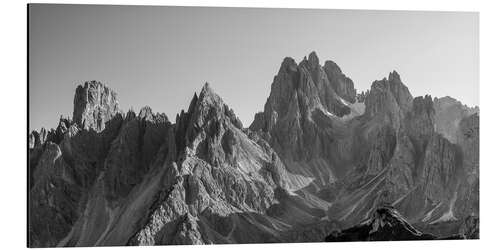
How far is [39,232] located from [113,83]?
3.70 metres

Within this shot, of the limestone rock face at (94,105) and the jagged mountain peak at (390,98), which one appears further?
the jagged mountain peak at (390,98)

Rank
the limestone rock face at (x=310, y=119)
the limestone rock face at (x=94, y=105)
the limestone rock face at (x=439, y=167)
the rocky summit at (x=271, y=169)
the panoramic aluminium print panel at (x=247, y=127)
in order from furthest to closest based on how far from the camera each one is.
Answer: the limestone rock face at (x=439, y=167)
the limestone rock face at (x=310, y=119)
the rocky summit at (x=271, y=169)
the panoramic aluminium print panel at (x=247, y=127)
the limestone rock face at (x=94, y=105)

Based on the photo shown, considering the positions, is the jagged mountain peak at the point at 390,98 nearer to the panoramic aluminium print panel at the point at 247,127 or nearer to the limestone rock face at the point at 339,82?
the panoramic aluminium print panel at the point at 247,127

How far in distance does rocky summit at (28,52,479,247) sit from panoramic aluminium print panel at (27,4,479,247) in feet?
0.12

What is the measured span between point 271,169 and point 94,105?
478 centimetres

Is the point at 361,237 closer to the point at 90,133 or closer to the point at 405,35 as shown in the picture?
the point at 405,35

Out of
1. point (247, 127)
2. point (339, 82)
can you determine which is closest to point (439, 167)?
point (339, 82)

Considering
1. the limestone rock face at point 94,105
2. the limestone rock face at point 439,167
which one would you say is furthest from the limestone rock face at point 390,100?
the limestone rock face at point 94,105

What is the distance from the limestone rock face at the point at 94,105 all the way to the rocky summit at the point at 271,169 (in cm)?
4

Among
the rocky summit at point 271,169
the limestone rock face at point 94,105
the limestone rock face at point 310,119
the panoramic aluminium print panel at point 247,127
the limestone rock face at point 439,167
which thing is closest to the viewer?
the limestone rock face at point 94,105

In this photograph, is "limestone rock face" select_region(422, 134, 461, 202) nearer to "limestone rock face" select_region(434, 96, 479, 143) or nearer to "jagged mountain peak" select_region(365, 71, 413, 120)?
"limestone rock face" select_region(434, 96, 479, 143)

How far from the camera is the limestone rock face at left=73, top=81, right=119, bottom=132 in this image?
20484 mm

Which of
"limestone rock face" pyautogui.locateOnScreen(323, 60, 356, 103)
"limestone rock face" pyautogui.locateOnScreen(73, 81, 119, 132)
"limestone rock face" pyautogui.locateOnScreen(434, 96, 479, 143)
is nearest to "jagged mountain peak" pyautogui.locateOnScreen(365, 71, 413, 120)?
"limestone rock face" pyautogui.locateOnScreen(323, 60, 356, 103)

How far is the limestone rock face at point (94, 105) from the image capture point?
20.5m
